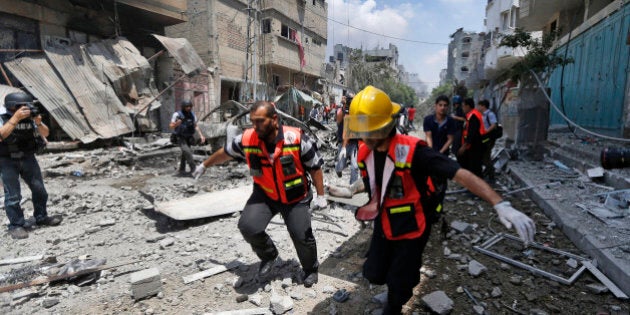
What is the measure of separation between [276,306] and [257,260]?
35.1 inches

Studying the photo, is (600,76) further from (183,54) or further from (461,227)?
(183,54)

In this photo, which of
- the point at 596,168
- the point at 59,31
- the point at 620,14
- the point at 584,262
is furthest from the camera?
the point at 59,31

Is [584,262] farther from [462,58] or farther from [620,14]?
[462,58]

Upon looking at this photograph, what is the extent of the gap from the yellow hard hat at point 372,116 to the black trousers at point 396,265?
575 mm

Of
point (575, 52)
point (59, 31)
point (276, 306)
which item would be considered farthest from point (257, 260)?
point (575, 52)

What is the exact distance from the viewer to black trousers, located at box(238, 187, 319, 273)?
8.76 ft

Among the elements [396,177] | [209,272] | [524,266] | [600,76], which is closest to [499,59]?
[600,76]

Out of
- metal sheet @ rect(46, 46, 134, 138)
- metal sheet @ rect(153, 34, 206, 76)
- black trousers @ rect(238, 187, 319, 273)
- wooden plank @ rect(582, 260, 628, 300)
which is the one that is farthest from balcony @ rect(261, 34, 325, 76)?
wooden plank @ rect(582, 260, 628, 300)

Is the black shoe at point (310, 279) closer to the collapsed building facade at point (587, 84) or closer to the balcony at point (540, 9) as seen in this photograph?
the collapsed building facade at point (587, 84)

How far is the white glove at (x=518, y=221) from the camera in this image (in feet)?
4.95

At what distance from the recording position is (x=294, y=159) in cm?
→ 267

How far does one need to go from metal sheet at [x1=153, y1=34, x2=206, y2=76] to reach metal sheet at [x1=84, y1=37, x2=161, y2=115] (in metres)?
0.98

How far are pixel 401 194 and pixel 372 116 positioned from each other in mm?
473

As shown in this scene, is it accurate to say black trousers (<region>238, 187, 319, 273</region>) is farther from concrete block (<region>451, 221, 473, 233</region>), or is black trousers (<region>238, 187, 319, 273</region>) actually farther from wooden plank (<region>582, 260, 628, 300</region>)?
wooden plank (<region>582, 260, 628, 300</region>)
